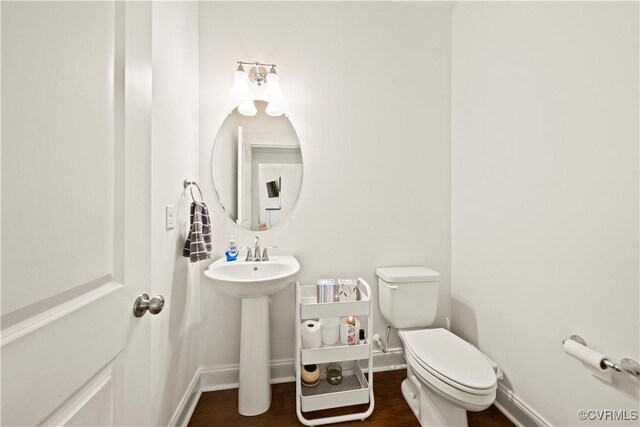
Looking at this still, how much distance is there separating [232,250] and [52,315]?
1181 mm

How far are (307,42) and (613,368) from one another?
220 cm

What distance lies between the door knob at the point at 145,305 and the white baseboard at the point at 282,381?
0.98 metres

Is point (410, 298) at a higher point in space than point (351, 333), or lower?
higher

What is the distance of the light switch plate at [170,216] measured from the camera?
3.86ft

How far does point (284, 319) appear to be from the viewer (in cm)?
173

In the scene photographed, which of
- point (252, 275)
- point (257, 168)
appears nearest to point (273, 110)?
point (257, 168)

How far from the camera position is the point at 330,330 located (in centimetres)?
151

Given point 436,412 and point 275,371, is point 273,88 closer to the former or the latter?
point 275,371

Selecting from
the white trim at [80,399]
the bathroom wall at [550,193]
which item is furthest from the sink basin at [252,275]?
the bathroom wall at [550,193]

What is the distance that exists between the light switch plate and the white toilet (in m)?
1.25

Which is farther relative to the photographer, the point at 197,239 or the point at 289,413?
the point at 289,413

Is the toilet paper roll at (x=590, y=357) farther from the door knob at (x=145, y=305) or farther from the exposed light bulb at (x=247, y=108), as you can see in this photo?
the exposed light bulb at (x=247, y=108)

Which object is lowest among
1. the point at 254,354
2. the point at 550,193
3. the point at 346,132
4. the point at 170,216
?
the point at 254,354

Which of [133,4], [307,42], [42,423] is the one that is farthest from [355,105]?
[42,423]
